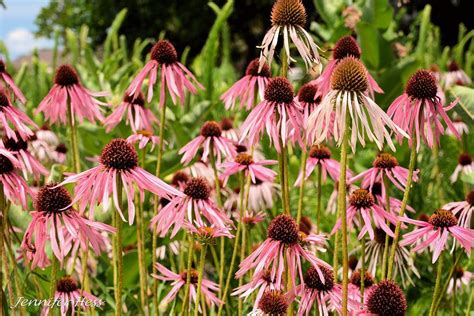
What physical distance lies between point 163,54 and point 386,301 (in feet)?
2.59

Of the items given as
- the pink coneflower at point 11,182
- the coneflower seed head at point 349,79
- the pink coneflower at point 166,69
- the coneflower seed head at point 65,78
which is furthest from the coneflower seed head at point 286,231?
the coneflower seed head at point 65,78

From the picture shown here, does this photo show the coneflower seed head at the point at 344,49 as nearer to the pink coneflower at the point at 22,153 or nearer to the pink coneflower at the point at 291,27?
the pink coneflower at the point at 291,27

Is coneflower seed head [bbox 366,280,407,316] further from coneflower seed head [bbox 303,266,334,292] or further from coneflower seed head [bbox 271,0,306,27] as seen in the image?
coneflower seed head [bbox 271,0,306,27]

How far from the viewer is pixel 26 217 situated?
172 cm

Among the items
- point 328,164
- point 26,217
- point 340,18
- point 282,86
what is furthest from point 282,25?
point 340,18

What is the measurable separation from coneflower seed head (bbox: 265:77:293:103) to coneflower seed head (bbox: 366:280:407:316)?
362mm

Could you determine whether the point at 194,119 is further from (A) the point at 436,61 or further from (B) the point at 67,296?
(A) the point at 436,61

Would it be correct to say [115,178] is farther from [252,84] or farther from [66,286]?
[252,84]

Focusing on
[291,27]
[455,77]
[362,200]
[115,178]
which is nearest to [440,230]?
[362,200]

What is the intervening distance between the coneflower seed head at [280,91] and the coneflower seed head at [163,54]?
1.33 ft

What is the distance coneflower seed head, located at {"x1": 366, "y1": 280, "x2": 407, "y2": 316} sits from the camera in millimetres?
945

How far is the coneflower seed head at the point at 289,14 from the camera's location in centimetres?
112

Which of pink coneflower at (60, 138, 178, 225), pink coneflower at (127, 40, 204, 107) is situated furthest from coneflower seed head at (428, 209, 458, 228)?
pink coneflower at (127, 40, 204, 107)

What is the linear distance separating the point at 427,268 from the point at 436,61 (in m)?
2.59
